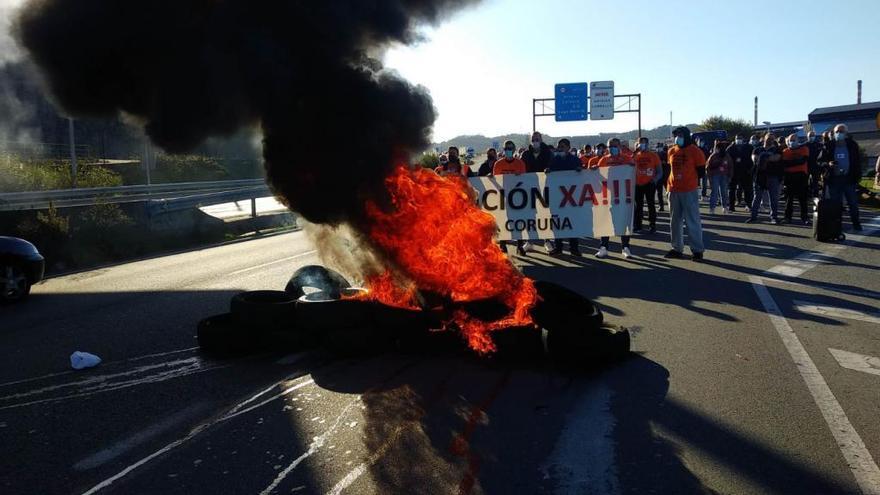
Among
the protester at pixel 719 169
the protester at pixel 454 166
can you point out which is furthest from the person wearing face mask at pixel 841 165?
the protester at pixel 454 166

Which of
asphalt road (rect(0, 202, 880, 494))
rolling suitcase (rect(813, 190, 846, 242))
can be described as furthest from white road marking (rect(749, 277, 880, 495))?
rolling suitcase (rect(813, 190, 846, 242))

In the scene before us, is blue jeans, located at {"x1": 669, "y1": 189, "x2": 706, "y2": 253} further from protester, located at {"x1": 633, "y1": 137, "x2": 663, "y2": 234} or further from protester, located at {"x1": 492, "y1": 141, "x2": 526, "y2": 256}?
protester, located at {"x1": 633, "y1": 137, "x2": 663, "y2": 234}

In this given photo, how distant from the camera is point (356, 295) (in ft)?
20.1

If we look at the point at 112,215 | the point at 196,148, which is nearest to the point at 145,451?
the point at 196,148

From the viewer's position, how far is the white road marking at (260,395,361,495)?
3.47 meters

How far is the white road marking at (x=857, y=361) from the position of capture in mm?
5191

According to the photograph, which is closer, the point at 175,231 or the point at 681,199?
the point at 681,199

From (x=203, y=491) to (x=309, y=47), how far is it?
422 cm

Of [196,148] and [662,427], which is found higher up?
[196,148]

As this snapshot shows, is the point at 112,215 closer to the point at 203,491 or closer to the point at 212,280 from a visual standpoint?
the point at 212,280

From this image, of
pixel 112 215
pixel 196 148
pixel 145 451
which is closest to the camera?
pixel 145 451

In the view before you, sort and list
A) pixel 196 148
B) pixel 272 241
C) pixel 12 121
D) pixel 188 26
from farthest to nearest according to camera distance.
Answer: pixel 12 121 → pixel 272 241 → pixel 196 148 → pixel 188 26

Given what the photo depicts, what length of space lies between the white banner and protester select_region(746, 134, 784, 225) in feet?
20.2

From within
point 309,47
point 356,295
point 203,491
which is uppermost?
point 309,47
